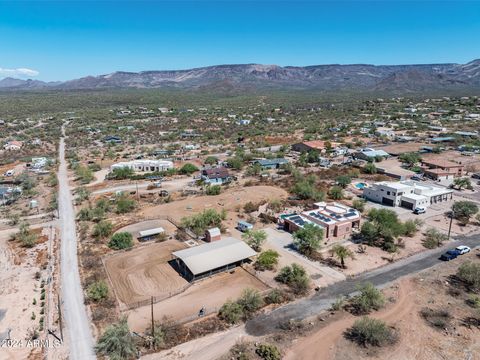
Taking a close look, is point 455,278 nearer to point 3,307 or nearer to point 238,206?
point 238,206

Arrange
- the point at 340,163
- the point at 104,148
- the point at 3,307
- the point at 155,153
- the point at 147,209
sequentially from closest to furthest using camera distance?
the point at 3,307
the point at 147,209
the point at 340,163
the point at 155,153
the point at 104,148

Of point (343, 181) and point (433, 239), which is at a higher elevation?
point (343, 181)

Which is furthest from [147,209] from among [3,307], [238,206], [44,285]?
[3,307]

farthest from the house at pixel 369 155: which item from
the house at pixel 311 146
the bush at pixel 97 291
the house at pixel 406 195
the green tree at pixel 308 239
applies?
the bush at pixel 97 291

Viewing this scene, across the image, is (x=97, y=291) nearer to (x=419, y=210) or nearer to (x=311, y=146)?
(x=419, y=210)

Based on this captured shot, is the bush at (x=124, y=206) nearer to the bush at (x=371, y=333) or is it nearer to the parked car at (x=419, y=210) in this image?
the bush at (x=371, y=333)

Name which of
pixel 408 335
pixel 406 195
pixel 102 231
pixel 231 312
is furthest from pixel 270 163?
pixel 408 335
